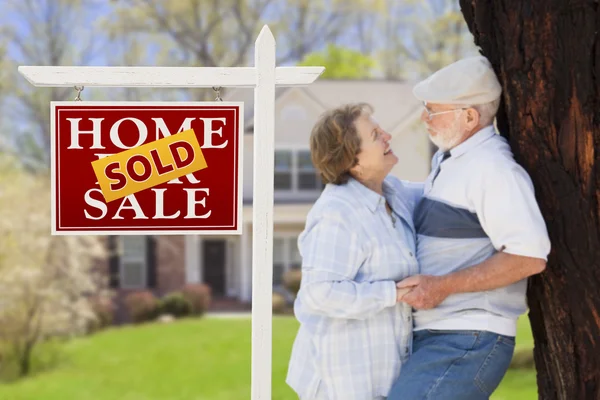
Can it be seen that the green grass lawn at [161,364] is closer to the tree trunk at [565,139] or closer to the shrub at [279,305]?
the shrub at [279,305]

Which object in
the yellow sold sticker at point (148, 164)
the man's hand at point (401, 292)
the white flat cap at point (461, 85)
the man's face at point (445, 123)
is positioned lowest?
the man's hand at point (401, 292)

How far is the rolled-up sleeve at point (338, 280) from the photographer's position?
11.1 ft

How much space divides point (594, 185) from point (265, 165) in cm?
127

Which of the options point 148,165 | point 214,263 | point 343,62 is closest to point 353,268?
point 148,165

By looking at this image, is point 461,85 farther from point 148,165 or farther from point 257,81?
point 148,165

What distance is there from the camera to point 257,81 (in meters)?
3.58

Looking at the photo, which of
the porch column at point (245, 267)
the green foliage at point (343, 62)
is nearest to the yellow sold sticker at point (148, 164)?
the porch column at point (245, 267)

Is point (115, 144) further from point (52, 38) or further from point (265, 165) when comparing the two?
point (52, 38)

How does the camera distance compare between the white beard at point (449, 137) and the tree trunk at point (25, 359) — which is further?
the tree trunk at point (25, 359)

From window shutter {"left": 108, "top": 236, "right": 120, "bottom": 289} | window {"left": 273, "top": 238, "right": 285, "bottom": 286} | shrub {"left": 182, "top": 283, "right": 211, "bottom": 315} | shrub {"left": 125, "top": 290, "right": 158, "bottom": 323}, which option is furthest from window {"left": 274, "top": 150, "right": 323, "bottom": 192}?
window shutter {"left": 108, "top": 236, "right": 120, "bottom": 289}

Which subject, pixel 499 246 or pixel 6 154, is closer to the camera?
pixel 499 246

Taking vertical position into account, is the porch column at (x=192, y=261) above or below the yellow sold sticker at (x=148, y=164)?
below

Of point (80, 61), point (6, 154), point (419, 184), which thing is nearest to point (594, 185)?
point (419, 184)

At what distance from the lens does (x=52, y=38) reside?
90.7ft
